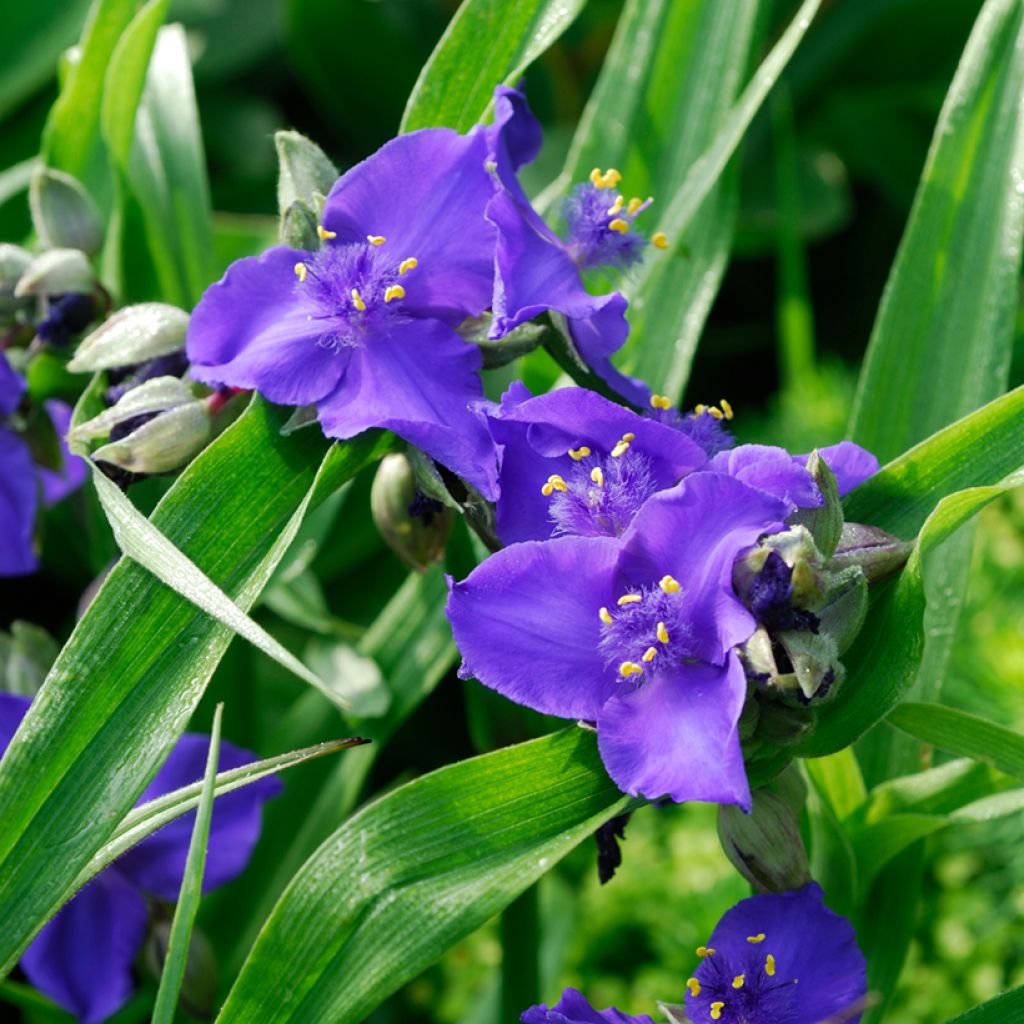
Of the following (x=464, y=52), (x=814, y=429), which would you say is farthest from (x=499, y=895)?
(x=814, y=429)

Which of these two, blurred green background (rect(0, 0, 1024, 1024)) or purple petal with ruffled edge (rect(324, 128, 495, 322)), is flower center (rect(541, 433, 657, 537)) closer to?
purple petal with ruffled edge (rect(324, 128, 495, 322))

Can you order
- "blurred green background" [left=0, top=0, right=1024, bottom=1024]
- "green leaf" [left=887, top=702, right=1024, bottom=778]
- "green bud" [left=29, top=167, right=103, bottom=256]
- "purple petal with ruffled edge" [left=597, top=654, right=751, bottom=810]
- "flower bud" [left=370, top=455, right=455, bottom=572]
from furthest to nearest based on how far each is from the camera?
"blurred green background" [left=0, top=0, right=1024, bottom=1024] → "green bud" [left=29, top=167, right=103, bottom=256] → "flower bud" [left=370, top=455, right=455, bottom=572] → "green leaf" [left=887, top=702, right=1024, bottom=778] → "purple petal with ruffled edge" [left=597, top=654, right=751, bottom=810]

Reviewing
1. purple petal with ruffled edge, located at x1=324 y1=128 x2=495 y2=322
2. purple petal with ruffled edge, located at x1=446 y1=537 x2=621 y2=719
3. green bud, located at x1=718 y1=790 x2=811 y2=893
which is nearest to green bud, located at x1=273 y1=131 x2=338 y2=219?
purple petal with ruffled edge, located at x1=324 y1=128 x2=495 y2=322

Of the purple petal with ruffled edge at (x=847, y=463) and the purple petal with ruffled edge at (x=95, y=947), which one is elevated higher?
the purple petal with ruffled edge at (x=847, y=463)

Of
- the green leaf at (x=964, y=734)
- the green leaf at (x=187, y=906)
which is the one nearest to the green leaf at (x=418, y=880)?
the green leaf at (x=187, y=906)

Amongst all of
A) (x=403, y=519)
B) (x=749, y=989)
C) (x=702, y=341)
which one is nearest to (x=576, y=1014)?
(x=749, y=989)

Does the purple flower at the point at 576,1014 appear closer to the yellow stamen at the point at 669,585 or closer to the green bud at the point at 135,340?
the yellow stamen at the point at 669,585
